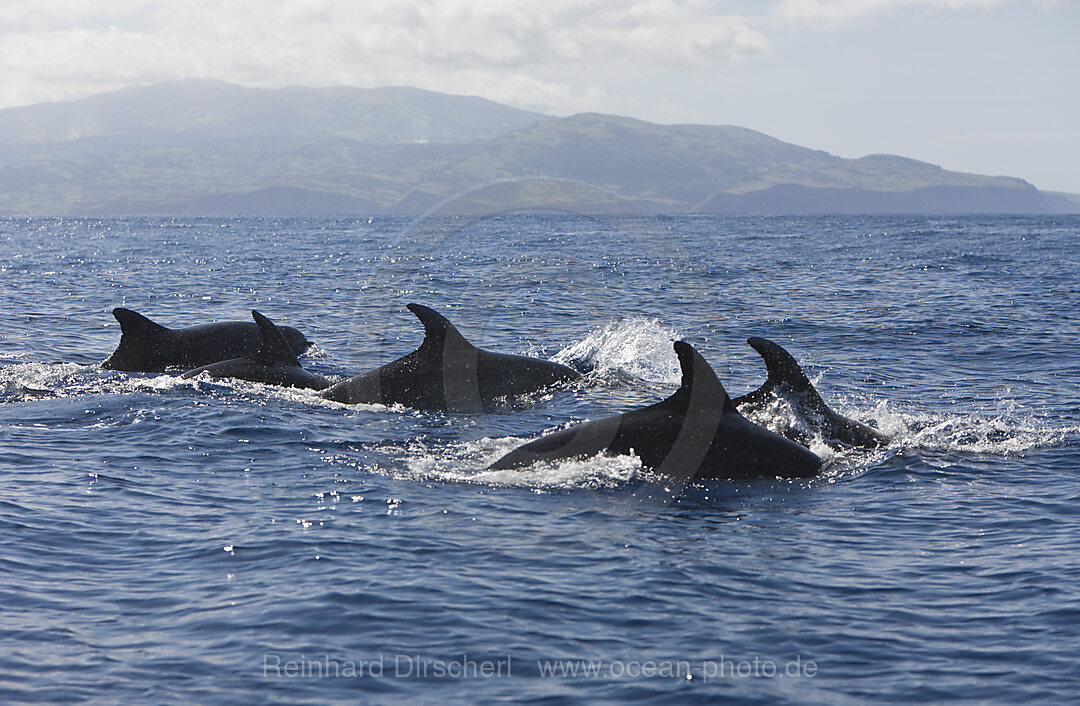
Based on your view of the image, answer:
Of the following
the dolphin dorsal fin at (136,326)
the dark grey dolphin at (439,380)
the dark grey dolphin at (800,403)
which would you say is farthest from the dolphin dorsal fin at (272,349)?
the dark grey dolphin at (800,403)

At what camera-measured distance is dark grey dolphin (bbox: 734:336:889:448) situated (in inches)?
599

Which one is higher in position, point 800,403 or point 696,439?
point 800,403

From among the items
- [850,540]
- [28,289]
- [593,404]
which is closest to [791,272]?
[28,289]

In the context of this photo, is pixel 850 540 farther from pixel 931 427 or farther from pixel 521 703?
pixel 931 427

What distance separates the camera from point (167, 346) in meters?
22.1

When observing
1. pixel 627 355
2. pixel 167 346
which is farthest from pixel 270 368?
pixel 627 355

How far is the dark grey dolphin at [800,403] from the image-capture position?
1523cm

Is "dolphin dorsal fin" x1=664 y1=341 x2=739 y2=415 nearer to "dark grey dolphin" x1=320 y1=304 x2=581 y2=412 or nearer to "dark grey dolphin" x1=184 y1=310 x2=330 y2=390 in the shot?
"dark grey dolphin" x1=320 y1=304 x2=581 y2=412

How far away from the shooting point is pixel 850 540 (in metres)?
11.4

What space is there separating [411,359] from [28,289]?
3228 centimetres

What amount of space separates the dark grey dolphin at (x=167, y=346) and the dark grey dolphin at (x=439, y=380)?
14.3 feet

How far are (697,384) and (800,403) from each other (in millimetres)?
2972

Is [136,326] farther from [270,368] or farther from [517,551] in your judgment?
[517,551]

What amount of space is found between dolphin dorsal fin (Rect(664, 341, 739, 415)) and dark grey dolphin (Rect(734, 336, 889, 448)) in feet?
7.19
